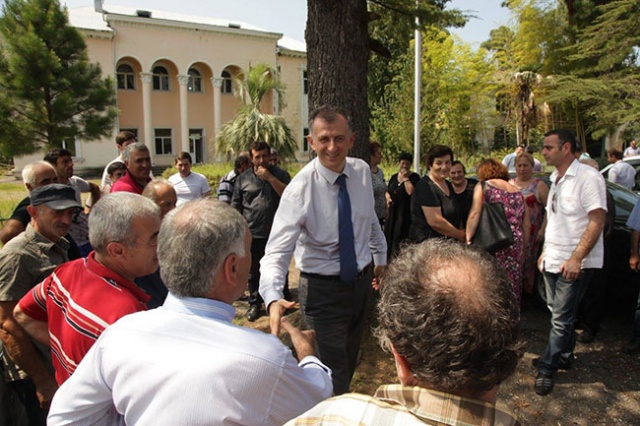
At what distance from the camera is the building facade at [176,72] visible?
2755cm

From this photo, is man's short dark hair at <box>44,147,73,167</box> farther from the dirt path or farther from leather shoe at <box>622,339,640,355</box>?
leather shoe at <box>622,339,640,355</box>

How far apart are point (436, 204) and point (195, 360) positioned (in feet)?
11.2

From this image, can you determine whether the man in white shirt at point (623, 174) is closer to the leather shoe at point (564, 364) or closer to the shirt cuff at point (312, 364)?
the leather shoe at point (564, 364)

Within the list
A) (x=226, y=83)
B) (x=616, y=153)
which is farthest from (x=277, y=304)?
(x=226, y=83)

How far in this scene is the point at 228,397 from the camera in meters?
1.31

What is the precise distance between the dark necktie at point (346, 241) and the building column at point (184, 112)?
1123 inches

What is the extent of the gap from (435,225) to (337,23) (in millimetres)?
2092

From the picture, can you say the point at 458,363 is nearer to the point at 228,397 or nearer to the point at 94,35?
the point at 228,397

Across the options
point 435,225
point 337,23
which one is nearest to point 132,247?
point 435,225

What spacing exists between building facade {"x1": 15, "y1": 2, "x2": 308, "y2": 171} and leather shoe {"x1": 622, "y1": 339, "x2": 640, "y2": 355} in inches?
1080

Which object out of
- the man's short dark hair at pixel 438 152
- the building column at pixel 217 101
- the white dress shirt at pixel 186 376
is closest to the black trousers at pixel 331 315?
the white dress shirt at pixel 186 376

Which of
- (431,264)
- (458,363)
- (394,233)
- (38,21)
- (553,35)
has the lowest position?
(394,233)

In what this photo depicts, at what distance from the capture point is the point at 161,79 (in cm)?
3078

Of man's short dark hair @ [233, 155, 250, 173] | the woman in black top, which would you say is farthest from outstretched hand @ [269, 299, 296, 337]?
man's short dark hair @ [233, 155, 250, 173]
